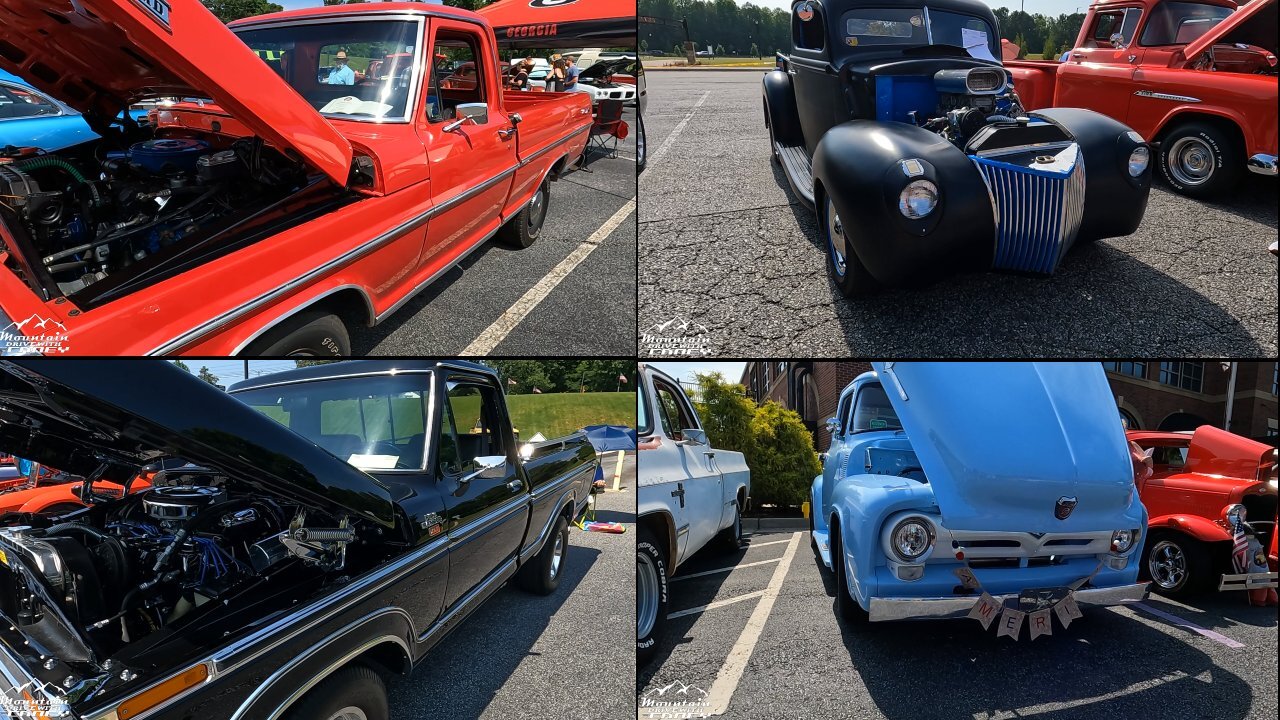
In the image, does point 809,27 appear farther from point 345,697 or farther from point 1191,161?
point 345,697

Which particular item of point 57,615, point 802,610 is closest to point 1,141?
point 57,615

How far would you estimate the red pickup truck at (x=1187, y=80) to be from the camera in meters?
4.65

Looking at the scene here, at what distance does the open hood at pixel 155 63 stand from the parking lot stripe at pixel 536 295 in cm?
111

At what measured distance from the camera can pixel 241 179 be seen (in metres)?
3.26

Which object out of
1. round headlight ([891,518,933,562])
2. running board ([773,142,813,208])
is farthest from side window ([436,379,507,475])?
running board ([773,142,813,208])

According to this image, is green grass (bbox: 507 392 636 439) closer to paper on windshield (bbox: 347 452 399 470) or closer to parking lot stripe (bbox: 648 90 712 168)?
paper on windshield (bbox: 347 452 399 470)

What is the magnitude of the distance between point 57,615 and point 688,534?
2.07 metres

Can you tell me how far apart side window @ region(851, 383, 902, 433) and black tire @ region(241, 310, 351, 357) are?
7.55 ft

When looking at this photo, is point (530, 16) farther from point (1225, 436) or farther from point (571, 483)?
point (1225, 436)

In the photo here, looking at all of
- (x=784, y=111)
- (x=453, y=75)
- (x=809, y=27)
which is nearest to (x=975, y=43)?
(x=809, y=27)

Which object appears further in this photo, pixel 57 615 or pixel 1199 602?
pixel 1199 602

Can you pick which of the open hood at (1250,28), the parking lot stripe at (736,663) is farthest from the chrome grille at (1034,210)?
the open hood at (1250,28)

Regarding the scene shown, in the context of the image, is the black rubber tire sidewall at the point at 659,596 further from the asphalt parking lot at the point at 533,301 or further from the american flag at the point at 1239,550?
the american flag at the point at 1239,550

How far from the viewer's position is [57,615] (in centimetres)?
179
